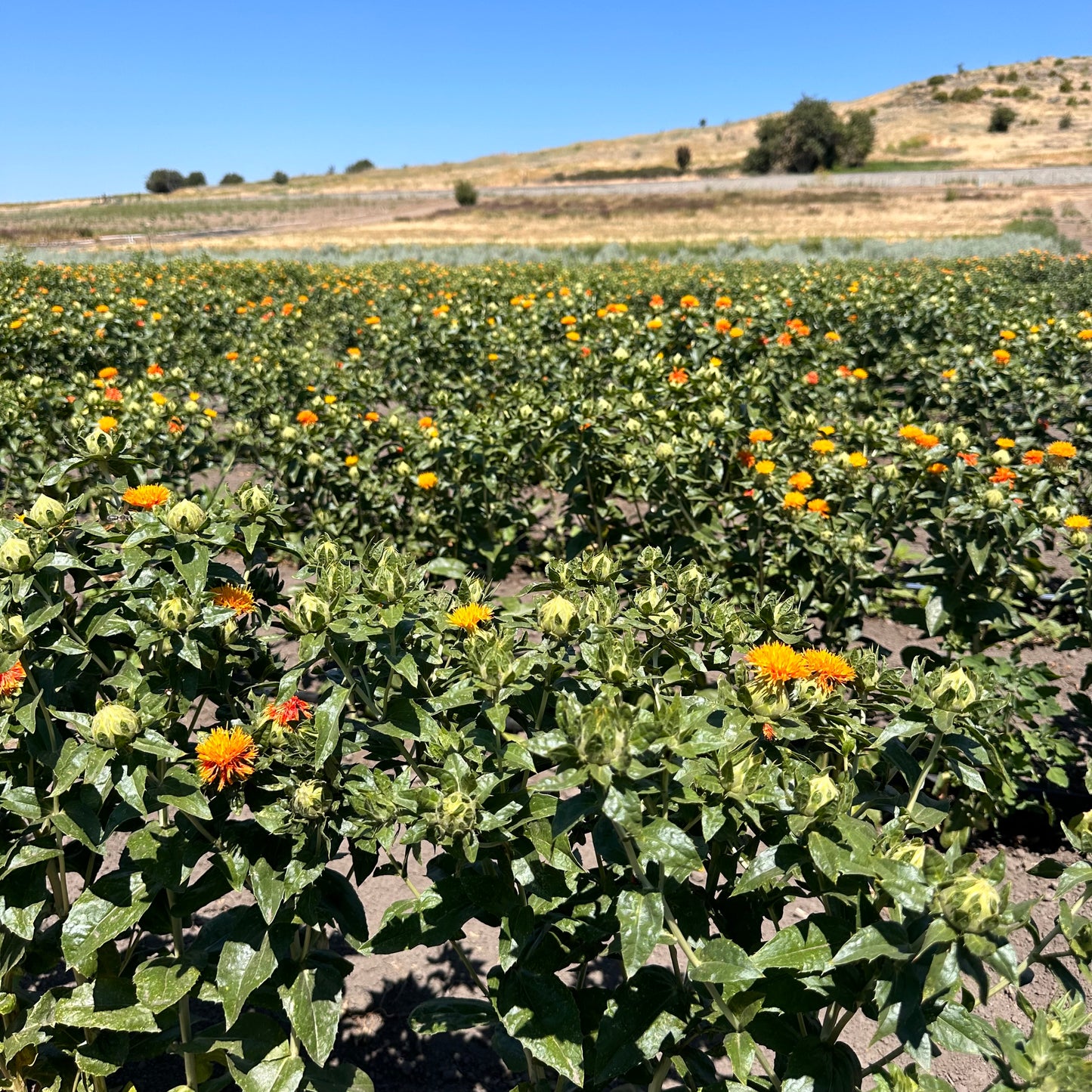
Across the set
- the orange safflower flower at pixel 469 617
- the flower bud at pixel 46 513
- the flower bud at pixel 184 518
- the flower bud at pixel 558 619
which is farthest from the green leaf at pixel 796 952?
the flower bud at pixel 46 513

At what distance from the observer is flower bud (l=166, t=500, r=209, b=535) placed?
1.61m

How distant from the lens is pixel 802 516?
325 centimetres

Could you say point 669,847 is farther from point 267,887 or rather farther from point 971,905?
point 267,887

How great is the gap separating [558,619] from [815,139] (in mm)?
72493

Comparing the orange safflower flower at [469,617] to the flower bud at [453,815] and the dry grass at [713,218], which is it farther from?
the dry grass at [713,218]

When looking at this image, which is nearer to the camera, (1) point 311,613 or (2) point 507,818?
(2) point 507,818

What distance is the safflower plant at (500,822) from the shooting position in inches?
45.8

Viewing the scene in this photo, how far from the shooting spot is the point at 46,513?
165 centimetres

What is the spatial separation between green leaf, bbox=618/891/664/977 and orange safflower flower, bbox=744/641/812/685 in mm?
459

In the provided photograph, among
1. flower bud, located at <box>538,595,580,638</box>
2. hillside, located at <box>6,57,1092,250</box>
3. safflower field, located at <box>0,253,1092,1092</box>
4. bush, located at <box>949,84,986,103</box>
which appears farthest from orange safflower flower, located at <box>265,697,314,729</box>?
bush, located at <box>949,84,986,103</box>

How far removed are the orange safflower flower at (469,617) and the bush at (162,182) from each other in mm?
124760

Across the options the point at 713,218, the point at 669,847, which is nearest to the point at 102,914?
the point at 669,847

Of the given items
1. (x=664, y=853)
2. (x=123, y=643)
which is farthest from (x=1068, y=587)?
(x=123, y=643)

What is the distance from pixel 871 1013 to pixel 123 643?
5.68ft
